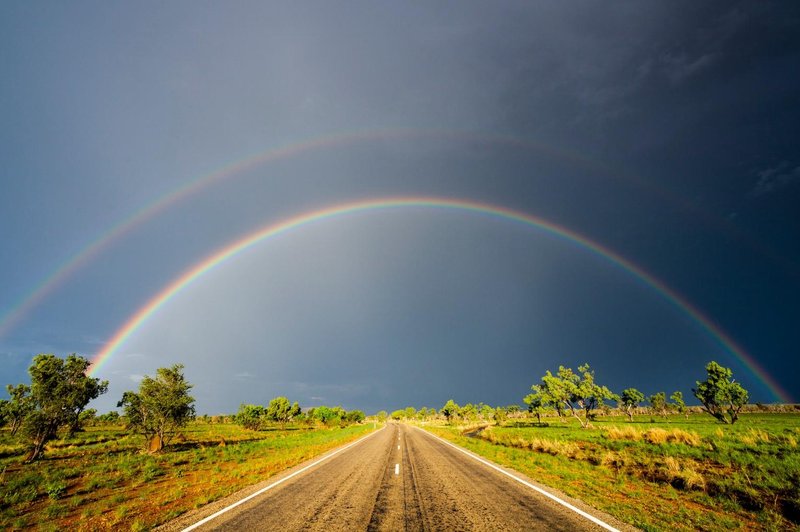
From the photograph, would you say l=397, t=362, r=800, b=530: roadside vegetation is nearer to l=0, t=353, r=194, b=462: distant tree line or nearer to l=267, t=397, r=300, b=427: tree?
l=0, t=353, r=194, b=462: distant tree line

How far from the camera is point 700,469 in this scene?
1251 centimetres

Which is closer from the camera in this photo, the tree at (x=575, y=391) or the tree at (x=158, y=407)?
the tree at (x=158, y=407)

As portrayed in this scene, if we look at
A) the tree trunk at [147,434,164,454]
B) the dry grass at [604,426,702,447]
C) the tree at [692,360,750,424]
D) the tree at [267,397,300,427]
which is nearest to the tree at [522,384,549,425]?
the tree at [692,360,750,424]

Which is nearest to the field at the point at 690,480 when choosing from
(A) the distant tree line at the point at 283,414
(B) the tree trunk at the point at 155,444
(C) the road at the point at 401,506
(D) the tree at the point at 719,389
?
(C) the road at the point at 401,506

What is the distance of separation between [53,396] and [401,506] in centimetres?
3012

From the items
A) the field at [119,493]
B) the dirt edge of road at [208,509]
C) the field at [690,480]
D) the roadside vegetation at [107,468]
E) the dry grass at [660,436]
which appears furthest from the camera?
the dry grass at [660,436]

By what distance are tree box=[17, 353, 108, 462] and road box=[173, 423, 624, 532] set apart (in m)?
23.9

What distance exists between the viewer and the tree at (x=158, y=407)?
25328 mm

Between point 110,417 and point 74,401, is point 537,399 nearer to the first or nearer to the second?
point 74,401

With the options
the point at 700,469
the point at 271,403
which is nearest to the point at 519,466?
the point at 700,469

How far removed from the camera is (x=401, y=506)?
7.77 meters

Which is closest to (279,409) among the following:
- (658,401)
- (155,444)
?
(155,444)

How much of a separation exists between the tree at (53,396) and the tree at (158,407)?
2.82 m

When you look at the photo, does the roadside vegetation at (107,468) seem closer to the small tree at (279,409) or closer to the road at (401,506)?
the road at (401,506)
